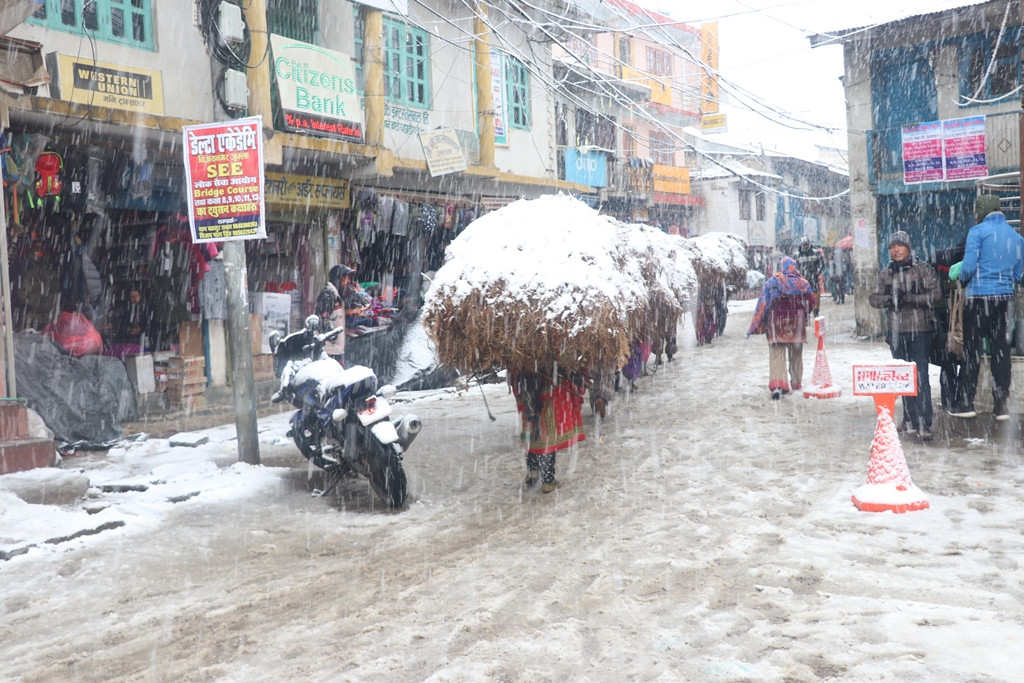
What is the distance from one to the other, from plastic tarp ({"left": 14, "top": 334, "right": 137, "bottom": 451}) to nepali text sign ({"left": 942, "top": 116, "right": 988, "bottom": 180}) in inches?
674

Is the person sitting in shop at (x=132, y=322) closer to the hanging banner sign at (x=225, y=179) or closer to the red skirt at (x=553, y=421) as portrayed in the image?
the hanging banner sign at (x=225, y=179)

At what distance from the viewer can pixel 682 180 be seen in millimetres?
39250

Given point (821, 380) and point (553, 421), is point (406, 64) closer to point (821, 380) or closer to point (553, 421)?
point (821, 380)

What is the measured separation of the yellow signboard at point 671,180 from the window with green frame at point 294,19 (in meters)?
24.3

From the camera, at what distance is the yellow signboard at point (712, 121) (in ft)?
137

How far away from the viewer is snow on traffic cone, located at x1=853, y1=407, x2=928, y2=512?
5.75 meters

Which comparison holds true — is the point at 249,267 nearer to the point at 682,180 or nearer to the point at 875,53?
the point at 875,53

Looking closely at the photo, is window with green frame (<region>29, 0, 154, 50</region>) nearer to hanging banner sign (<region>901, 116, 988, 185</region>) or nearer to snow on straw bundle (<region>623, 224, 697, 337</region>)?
snow on straw bundle (<region>623, 224, 697, 337</region>)

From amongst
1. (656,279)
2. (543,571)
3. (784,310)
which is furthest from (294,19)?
(543,571)

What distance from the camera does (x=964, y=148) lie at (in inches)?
727

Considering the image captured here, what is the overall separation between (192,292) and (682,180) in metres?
30.6

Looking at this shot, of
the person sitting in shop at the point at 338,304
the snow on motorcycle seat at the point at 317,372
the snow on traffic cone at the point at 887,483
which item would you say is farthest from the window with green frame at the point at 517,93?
the snow on traffic cone at the point at 887,483

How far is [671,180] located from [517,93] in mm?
20144

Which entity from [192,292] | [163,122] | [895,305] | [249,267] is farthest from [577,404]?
[249,267]
